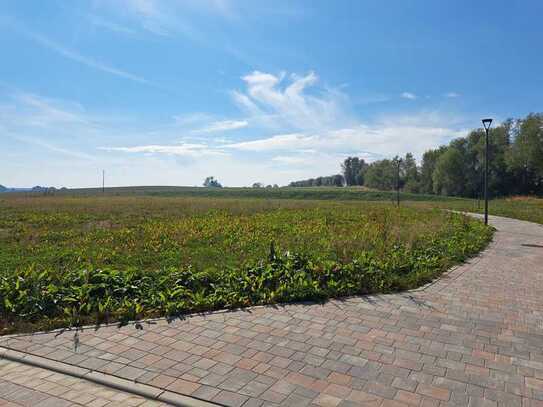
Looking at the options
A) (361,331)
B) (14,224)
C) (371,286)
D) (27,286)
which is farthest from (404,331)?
(14,224)

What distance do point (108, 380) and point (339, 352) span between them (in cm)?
231

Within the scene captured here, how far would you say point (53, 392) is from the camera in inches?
126

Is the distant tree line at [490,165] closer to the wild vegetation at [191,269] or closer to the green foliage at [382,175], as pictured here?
the green foliage at [382,175]

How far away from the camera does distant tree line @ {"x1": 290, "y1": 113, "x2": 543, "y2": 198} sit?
48.1m

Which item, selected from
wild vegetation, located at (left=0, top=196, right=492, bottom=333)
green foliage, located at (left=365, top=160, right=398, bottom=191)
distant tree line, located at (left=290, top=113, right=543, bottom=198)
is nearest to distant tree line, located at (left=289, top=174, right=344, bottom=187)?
green foliage, located at (left=365, top=160, right=398, bottom=191)

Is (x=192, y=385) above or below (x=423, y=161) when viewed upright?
below

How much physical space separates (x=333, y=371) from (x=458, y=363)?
4.26 ft

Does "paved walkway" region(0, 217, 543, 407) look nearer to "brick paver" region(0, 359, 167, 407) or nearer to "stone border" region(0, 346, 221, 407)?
"stone border" region(0, 346, 221, 407)

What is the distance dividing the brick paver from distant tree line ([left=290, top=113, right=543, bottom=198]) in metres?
43.2

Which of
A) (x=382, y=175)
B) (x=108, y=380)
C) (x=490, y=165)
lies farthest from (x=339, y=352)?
(x=382, y=175)

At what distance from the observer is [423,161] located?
272 feet

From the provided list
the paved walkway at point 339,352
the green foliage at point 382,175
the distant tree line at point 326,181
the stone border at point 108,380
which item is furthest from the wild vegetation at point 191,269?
the distant tree line at point 326,181

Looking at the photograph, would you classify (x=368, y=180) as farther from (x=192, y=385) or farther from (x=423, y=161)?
(x=192, y=385)

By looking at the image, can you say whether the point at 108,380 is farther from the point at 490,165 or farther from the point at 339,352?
the point at 490,165
